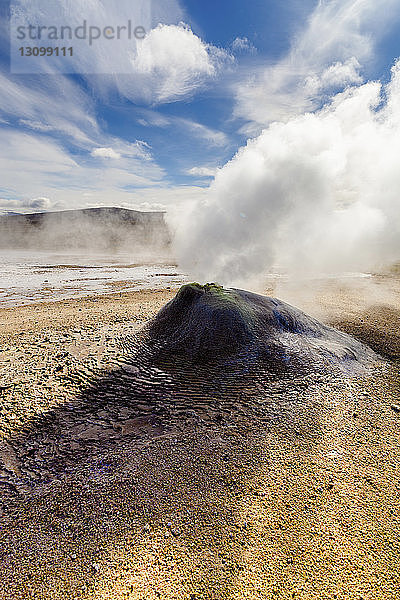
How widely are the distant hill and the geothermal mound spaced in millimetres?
46123

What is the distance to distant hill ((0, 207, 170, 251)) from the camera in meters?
55.9

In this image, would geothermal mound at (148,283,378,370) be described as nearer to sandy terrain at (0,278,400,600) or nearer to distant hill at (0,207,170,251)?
sandy terrain at (0,278,400,600)

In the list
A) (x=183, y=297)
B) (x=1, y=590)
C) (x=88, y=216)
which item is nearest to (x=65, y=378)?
(x=183, y=297)

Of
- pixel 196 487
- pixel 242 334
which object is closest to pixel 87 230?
pixel 242 334

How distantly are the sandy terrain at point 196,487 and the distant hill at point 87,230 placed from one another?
4815cm

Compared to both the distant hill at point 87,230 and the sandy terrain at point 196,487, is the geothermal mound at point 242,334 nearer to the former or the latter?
the sandy terrain at point 196,487

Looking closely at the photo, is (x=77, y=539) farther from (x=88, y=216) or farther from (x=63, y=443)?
(x=88, y=216)

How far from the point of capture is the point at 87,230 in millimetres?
65688

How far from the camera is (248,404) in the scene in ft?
15.1

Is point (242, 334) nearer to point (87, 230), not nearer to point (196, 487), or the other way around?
point (196, 487)

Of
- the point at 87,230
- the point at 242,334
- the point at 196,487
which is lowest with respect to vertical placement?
the point at 196,487

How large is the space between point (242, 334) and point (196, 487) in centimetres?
303

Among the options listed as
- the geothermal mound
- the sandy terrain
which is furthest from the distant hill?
the sandy terrain

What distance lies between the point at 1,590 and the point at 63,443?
1.69 metres
